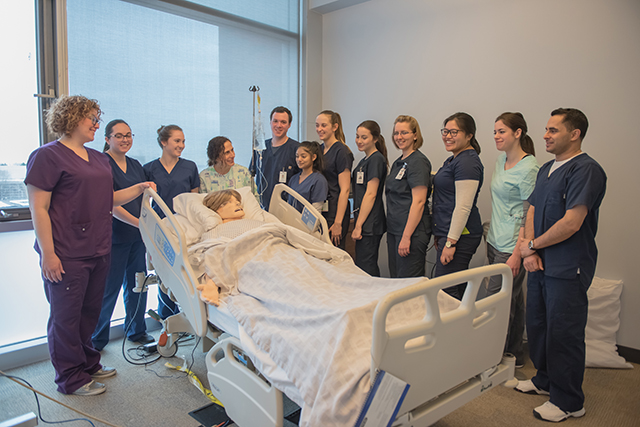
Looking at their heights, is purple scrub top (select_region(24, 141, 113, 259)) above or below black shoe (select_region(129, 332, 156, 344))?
above

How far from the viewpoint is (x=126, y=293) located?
3.21m

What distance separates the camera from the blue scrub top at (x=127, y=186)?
9.56 feet

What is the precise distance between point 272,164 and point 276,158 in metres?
0.07

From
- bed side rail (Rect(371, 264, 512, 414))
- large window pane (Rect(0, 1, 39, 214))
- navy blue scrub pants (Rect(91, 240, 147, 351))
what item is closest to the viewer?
bed side rail (Rect(371, 264, 512, 414))

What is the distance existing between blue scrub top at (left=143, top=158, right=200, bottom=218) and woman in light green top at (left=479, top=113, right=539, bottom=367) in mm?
2139

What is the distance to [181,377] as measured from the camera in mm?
2727

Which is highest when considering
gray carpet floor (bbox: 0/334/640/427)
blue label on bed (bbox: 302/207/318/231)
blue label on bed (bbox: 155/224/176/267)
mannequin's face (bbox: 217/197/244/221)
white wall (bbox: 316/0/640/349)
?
white wall (bbox: 316/0/640/349)

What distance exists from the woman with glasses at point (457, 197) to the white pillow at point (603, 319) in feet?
3.19

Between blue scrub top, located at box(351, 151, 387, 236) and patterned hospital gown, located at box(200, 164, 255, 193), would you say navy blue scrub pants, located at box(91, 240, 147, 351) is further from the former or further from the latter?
blue scrub top, located at box(351, 151, 387, 236)

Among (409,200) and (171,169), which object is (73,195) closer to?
(171,169)

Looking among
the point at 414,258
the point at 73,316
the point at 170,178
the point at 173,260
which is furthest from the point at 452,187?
the point at 73,316

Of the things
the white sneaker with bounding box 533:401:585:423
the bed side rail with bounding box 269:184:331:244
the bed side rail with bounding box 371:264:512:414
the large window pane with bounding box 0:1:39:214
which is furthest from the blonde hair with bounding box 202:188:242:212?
the white sneaker with bounding box 533:401:585:423

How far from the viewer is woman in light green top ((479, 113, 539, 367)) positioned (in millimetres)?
2633

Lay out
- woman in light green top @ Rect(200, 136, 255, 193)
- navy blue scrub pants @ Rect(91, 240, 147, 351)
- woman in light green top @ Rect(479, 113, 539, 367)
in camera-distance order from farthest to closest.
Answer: woman in light green top @ Rect(200, 136, 255, 193) < navy blue scrub pants @ Rect(91, 240, 147, 351) < woman in light green top @ Rect(479, 113, 539, 367)
